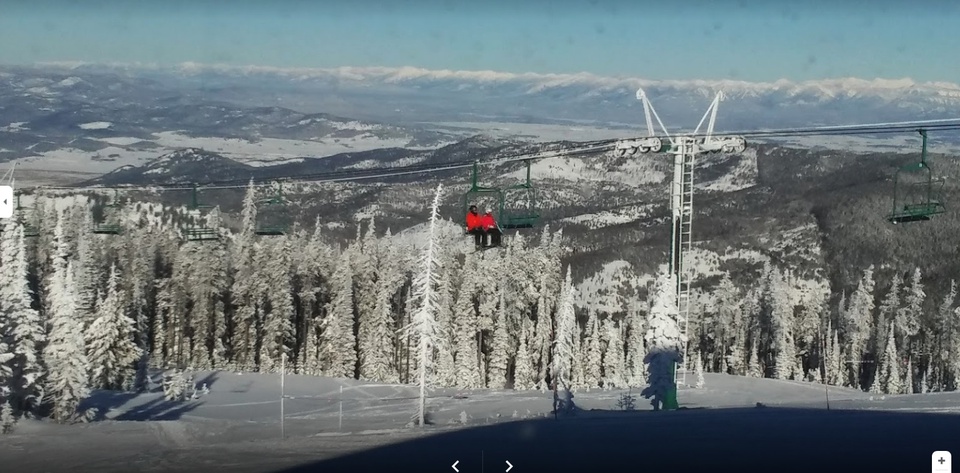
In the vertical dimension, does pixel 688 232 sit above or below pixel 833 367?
above

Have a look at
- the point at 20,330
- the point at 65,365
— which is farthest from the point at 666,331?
the point at 20,330

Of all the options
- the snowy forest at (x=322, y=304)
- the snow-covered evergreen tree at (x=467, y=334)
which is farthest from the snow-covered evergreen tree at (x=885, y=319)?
the snow-covered evergreen tree at (x=467, y=334)

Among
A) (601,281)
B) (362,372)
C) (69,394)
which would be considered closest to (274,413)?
(69,394)

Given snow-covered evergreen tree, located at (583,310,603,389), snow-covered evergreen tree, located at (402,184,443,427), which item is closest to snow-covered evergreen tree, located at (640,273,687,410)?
snow-covered evergreen tree, located at (402,184,443,427)

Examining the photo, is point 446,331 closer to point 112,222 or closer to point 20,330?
point 112,222

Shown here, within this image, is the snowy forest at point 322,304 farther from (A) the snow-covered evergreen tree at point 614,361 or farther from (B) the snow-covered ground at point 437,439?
(B) the snow-covered ground at point 437,439

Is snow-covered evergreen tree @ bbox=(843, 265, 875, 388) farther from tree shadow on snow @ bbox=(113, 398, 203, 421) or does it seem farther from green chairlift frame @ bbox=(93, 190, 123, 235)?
green chairlift frame @ bbox=(93, 190, 123, 235)

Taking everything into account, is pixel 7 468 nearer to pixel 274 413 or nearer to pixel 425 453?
pixel 425 453
